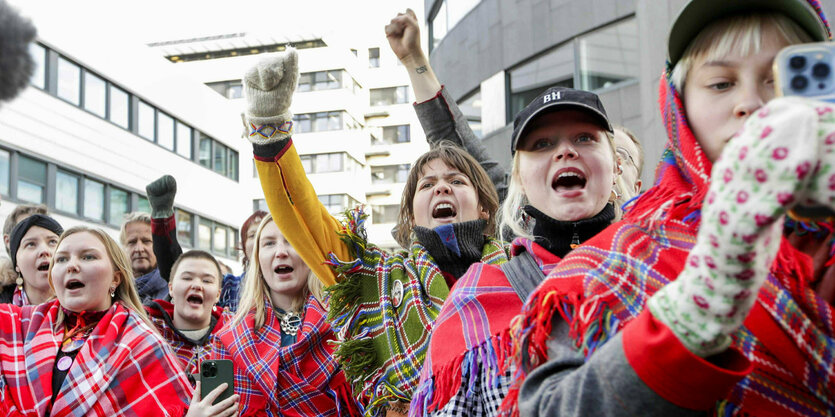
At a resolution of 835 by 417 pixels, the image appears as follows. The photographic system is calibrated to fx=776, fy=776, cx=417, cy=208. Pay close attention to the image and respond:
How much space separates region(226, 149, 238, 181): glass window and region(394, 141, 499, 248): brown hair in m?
29.0

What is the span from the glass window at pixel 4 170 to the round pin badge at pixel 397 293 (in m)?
16.9

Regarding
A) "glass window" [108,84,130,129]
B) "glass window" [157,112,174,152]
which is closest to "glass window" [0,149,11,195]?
"glass window" [108,84,130,129]

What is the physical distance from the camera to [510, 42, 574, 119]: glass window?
45.8ft

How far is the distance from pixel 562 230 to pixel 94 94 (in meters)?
21.7

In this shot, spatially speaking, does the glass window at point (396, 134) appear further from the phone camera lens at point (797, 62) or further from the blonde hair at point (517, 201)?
the phone camera lens at point (797, 62)

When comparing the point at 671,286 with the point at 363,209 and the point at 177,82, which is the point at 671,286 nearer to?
the point at 363,209

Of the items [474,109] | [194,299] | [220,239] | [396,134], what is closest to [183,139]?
[220,239]

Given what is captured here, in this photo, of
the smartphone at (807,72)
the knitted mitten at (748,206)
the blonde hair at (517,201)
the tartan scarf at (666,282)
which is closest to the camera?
the knitted mitten at (748,206)

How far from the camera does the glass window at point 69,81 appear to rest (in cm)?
1958

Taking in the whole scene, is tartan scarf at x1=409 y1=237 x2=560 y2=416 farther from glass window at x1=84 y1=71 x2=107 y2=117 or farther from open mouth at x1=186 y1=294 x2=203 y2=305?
glass window at x1=84 y1=71 x2=107 y2=117

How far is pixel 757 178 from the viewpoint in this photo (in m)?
1.02

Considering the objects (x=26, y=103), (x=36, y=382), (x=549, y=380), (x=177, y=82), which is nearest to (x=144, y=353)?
(x=36, y=382)

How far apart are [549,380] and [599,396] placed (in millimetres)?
143

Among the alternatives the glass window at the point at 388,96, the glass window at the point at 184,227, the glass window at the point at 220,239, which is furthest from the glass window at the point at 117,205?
the glass window at the point at 388,96
